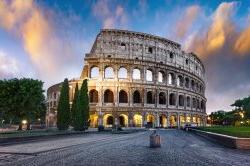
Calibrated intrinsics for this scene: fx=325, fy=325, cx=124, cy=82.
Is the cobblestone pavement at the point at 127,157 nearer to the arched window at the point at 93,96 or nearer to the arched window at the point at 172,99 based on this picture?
the arched window at the point at 93,96

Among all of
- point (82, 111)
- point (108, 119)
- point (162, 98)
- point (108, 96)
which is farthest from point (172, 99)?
point (82, 111)

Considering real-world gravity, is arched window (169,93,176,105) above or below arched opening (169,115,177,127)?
above

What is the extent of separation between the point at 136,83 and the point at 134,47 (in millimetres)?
8134

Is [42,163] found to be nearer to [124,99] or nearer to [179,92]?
[124,99]

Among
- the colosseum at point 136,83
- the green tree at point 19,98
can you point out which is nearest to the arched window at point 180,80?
the colosseum at point 136,83

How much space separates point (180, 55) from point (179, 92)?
9164mm

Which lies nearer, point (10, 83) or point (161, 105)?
point (10, 83)

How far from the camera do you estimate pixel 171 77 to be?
7169cm

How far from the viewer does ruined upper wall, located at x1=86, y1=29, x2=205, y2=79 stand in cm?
6588

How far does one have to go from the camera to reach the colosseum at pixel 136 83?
62344 mm

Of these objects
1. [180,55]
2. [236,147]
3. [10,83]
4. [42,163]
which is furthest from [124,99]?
[42,163]

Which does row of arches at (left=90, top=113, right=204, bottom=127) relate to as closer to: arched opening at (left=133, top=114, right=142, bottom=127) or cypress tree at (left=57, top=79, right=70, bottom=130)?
arched opening at (left=133, top=114, right=142, bottom=127)

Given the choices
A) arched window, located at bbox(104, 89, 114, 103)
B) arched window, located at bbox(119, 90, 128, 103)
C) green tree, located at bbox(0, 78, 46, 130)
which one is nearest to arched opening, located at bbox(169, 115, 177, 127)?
arched window, located at bbox(119, 90, 128, 103)

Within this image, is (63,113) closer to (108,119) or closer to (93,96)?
(93,96)
